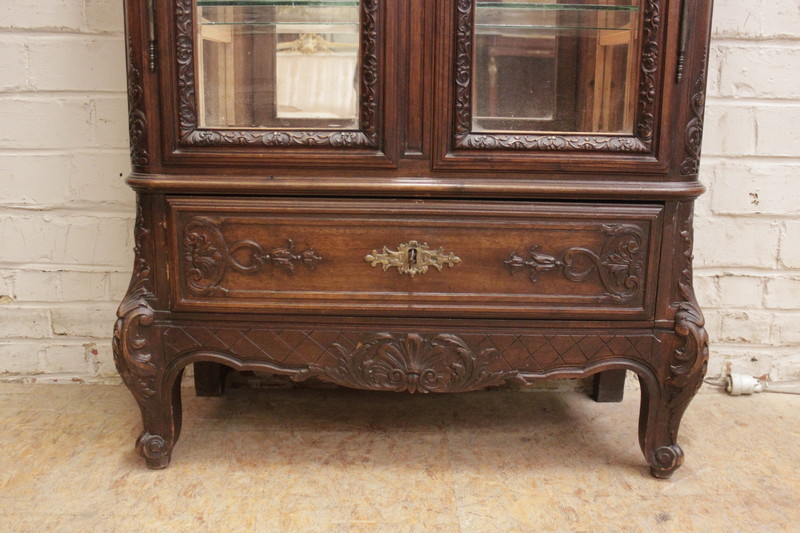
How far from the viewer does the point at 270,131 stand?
1.54 metres

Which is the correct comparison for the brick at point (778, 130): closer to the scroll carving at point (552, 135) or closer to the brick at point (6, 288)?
the scroll carving at point (552, 135)

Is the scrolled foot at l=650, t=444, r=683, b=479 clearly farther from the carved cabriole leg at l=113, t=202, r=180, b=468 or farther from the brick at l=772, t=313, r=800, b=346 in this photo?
the carved cabriole leg at l=113, t=202, r=180, b=468

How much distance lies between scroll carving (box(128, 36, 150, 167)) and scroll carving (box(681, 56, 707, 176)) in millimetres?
1094

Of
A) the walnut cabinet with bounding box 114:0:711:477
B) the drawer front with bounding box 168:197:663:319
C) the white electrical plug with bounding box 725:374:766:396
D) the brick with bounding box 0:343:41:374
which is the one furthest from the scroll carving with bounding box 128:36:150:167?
the white electrical plug with bounding box 725:374:766:396

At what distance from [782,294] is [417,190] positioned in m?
1.25

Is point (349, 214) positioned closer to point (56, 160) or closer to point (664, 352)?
point (664, 352)

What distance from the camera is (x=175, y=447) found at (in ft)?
5.91

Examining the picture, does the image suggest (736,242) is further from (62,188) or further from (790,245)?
(62,188)

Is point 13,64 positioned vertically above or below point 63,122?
above

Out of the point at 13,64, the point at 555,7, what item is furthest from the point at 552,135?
the point at 13,64

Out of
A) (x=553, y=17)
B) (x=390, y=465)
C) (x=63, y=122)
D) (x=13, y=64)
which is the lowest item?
(x=390, y=465)

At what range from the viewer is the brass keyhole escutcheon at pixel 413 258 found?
1554mm

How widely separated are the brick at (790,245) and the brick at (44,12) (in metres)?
1.92

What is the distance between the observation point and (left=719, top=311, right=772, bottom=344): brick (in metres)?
2.17
